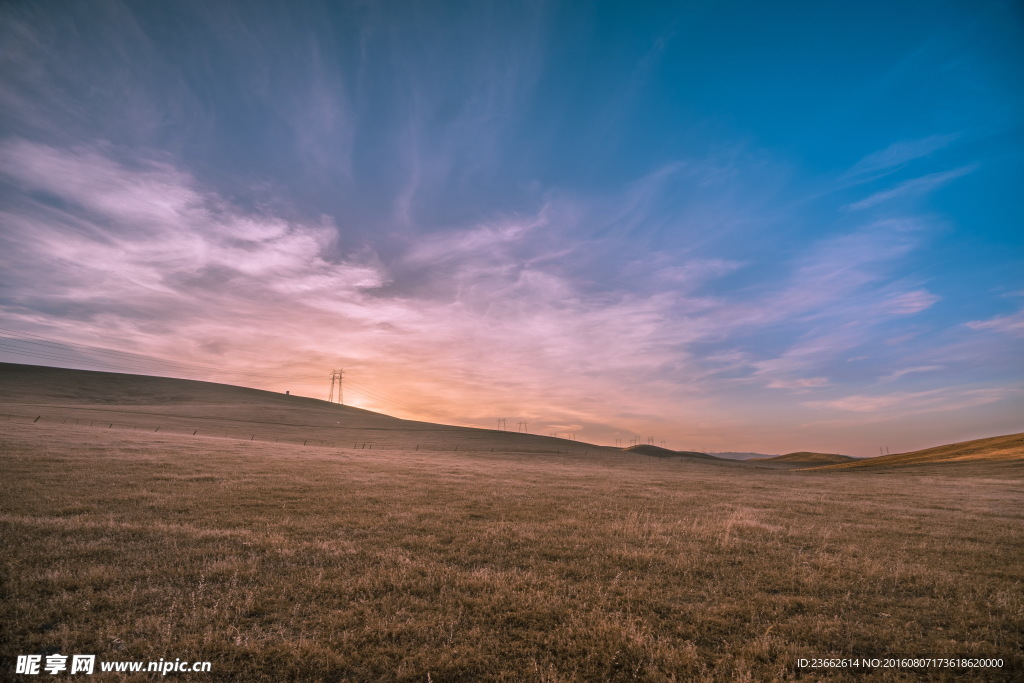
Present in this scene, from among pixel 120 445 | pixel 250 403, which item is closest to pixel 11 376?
pixel 250 403

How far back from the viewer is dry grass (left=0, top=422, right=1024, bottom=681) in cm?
637

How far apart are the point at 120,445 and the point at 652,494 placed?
3795cm

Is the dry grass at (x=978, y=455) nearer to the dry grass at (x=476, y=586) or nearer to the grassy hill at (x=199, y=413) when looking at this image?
the dry grass at (x=476, y=586)

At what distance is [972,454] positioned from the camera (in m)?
63.8

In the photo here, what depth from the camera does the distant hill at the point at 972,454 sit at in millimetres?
55000

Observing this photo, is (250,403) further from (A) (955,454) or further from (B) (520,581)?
(A) (955,454)

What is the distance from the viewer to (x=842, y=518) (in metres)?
19.6

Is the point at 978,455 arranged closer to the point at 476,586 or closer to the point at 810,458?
the point at 476,586

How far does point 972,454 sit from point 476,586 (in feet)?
291

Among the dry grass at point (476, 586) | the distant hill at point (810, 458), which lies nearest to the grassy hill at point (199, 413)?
the dry grass at point (476, 586)

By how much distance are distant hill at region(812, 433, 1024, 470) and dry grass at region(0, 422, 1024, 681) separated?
174 ft

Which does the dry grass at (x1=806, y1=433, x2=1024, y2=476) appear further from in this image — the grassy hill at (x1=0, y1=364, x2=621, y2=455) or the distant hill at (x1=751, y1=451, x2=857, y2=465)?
the distant hill at (x1=751, y1=451, x2=857, y2=465)

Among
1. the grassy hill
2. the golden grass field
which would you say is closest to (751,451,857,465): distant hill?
the grassy hill

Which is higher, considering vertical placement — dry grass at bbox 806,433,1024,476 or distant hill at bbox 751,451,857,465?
dry grass at bbox 806,433,1024,476
